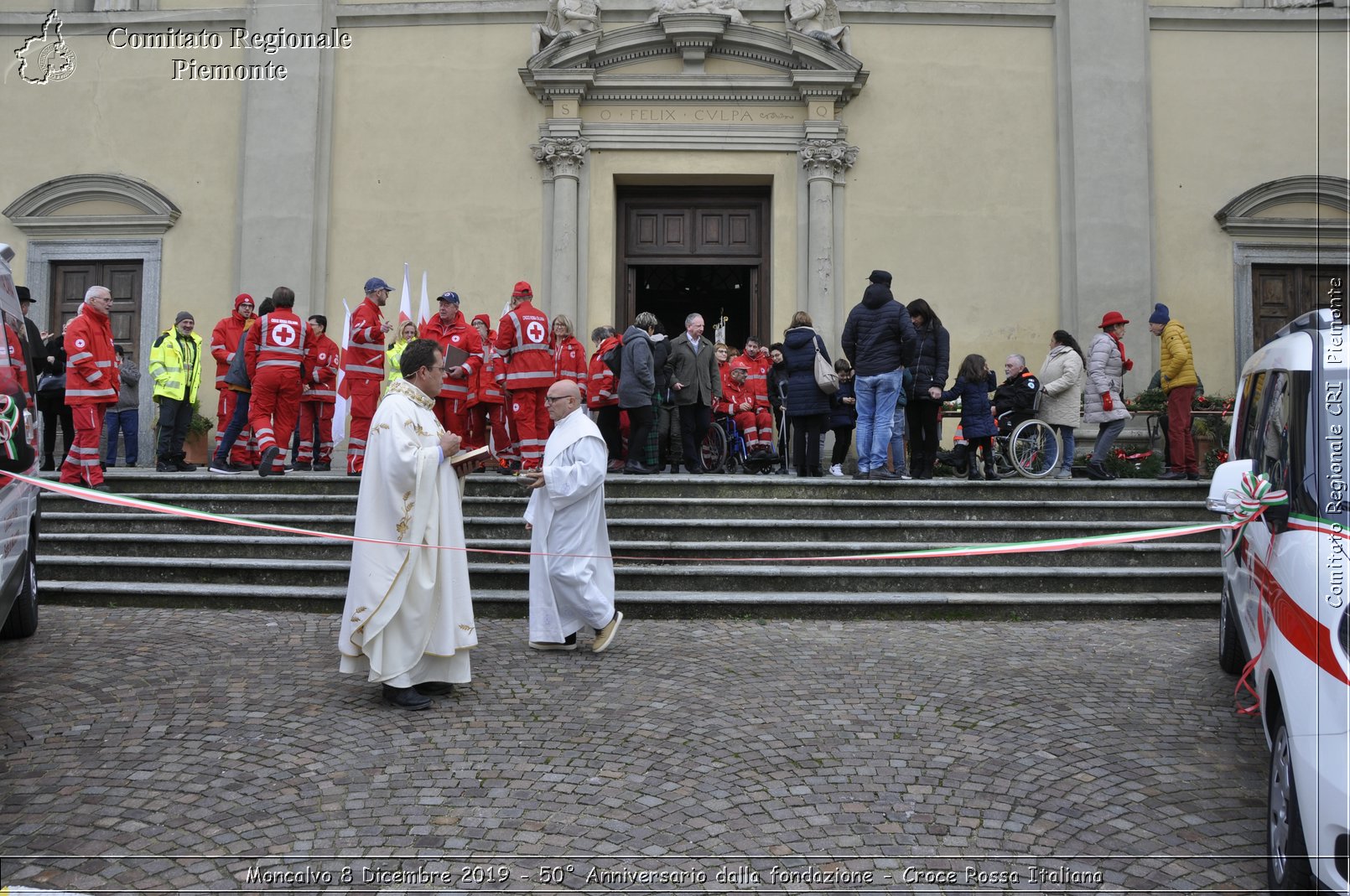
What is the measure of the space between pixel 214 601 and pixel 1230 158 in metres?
14.6

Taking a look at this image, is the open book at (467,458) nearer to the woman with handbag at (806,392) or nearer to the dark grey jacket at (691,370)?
the dark grey jacket at (691,370)

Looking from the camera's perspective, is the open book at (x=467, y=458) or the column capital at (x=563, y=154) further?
the column capital at (x=563, y=154)

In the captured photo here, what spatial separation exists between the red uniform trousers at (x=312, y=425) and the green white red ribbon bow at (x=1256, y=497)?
30.8 ft

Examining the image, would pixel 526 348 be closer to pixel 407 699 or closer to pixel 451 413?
pixel 451 413

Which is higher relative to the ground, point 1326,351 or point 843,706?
point 1326,351

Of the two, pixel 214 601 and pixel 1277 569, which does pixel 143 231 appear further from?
pixel 1277 569

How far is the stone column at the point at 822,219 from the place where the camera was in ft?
48.7

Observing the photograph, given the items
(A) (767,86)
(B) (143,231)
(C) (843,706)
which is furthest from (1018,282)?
(B) (143,231)

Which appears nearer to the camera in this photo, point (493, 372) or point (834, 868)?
point (834, 868)

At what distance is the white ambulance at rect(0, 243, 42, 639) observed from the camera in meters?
5.19

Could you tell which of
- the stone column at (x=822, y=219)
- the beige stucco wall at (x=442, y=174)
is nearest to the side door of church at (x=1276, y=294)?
the stone column at (x=822, y=219)

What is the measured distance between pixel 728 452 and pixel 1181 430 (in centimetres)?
497

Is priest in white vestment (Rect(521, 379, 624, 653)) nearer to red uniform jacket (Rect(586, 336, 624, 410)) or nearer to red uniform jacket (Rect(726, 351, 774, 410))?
red uniform jacket (Rect(586, 336, 624, 410))

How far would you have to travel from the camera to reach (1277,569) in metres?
3.96
